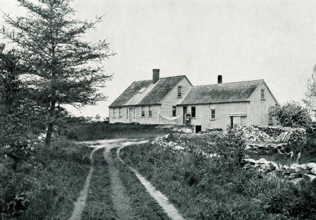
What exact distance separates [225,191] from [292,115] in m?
28.9

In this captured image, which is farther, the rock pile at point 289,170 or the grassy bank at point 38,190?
the rock pile at point 289,170

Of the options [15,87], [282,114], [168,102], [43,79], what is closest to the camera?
[15,87]

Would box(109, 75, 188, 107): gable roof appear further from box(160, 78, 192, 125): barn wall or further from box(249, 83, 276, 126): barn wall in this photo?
box(249, 83, 276, 126): barn wall

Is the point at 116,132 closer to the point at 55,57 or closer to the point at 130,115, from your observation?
the point at 130,115

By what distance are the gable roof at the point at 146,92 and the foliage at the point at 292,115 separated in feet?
50.4

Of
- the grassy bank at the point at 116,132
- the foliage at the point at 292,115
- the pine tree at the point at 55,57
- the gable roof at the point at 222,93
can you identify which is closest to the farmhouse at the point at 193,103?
the gable roof at the point at 222,93

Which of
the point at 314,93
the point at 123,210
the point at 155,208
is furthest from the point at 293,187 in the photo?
the point at 314,93

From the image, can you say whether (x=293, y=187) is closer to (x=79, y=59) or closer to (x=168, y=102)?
(x=79, y=59)

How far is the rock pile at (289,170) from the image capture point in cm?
1169

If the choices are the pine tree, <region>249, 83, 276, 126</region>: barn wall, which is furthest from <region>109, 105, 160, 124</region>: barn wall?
the pine tree

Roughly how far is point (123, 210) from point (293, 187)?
193 inches

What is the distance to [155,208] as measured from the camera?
10836mm

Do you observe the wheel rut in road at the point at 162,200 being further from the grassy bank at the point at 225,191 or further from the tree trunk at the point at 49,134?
the tree trunk at the point at 49,134

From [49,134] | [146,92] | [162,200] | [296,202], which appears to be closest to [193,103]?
[146,92]
